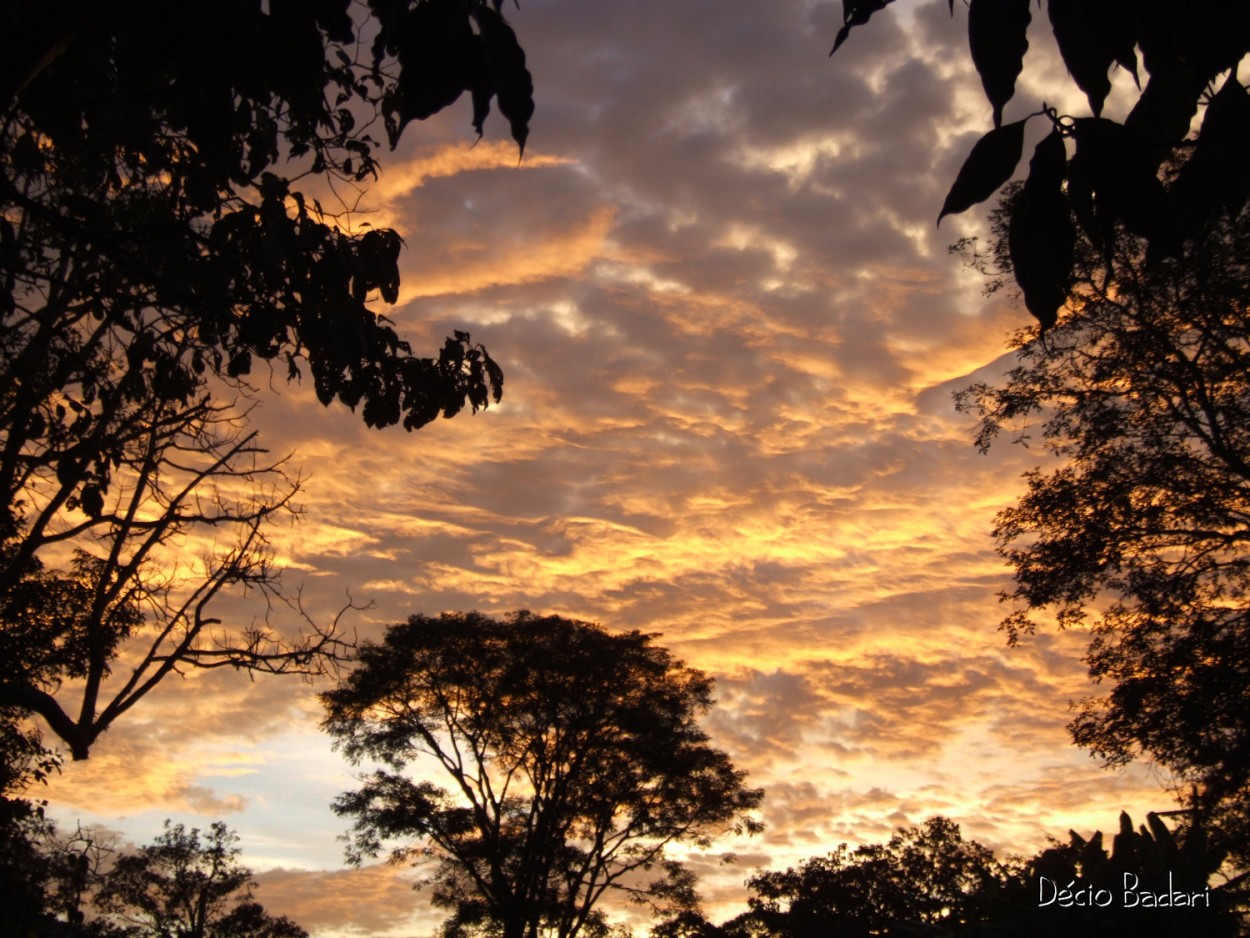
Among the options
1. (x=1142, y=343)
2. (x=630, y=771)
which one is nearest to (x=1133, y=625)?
(x=1142, y=343)

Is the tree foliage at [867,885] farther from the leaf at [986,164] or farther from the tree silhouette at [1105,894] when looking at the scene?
the leaf at [986,164]

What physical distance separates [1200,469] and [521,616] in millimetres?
18844

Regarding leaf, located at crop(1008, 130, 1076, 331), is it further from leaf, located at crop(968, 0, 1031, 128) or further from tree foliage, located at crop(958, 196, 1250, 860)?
tree foliage, located at crop(958, 196, 1250, 860)

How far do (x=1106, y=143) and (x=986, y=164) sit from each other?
0.15 meters

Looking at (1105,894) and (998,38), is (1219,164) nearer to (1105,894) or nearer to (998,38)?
(998,38)

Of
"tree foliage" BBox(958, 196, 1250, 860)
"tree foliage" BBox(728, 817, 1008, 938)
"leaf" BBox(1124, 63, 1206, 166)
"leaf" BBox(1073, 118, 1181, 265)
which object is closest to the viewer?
"leaf" BBox(1073, 118, 1181, 265)

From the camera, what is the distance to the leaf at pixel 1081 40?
1255 millimetres

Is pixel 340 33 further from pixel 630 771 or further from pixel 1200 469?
pixel 630 771

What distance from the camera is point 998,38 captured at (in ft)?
3.94

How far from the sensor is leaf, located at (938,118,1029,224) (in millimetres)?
1192

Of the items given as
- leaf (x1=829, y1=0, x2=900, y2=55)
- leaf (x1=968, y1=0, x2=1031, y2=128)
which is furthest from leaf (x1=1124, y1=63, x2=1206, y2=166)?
leaf (x1=829, y1=0, x2=900, y2=55)

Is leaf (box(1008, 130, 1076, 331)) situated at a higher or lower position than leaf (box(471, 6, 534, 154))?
lower

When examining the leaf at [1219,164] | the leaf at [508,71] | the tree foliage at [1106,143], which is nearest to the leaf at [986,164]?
the tree foliage at [1106,143]

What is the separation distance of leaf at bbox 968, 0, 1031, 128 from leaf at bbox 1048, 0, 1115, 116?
3.8 inches
